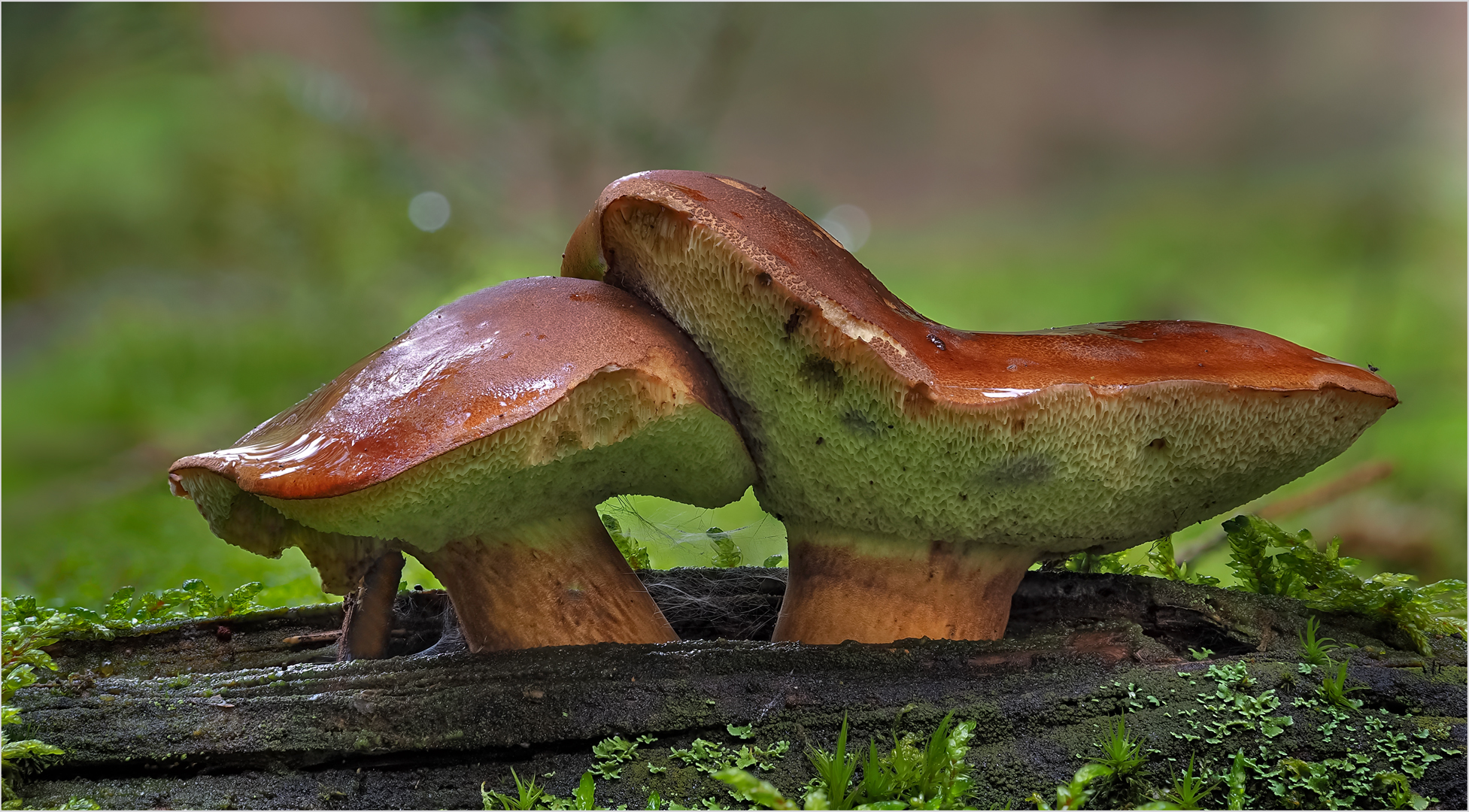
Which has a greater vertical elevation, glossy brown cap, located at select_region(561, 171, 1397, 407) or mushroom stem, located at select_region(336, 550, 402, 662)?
glossy brown cap, located at select_region(561, 171, 1397, 407)

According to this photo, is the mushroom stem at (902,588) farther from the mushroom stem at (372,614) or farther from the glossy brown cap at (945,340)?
the mushroom stem at (372,614)

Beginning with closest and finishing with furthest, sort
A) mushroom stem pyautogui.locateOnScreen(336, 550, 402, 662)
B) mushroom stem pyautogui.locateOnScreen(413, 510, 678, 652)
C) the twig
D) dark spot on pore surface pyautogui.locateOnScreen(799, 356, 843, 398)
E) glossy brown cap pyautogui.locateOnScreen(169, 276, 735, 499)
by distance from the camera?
glossy brown cap pyautogui.locateOnScreen(169, 276, 735, 499), dark spot on pore surface pyautogui.locateOnScreen(799, 356, 843, 398), mushroom stem pyautogui.locateOnScreen(413, 510, 678, 652), mushroom stem pyautogui.locateOnScreen(336, 550, 402, 662), the twig

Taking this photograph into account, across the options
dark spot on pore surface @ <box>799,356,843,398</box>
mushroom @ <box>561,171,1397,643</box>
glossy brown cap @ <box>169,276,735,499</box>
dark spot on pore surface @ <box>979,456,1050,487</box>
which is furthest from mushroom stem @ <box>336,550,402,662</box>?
dark spot on pore surface @ <box>979,456,1050,487</box>

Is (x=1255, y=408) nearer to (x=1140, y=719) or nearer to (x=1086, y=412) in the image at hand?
(x=1086, y=412)

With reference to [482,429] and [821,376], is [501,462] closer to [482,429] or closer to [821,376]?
[482,429]

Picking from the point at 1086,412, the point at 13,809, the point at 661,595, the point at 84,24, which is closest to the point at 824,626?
the point at 661,595

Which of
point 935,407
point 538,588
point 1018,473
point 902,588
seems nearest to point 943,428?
point 935,407

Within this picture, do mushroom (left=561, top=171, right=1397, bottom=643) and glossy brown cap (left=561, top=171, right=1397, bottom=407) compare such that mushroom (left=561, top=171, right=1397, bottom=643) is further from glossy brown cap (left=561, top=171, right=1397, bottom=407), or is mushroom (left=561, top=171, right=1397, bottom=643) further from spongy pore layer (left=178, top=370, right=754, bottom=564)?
spongy pore layer (left=178, top=370, right=754, bottom=564)

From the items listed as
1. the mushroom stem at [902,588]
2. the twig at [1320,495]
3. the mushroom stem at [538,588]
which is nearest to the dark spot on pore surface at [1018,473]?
the mushroom stem at [902,588]

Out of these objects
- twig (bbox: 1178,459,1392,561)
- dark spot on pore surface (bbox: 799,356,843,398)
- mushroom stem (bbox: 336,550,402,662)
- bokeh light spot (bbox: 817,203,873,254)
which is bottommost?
mushroom stem (bbox: 336,550,402,662)
